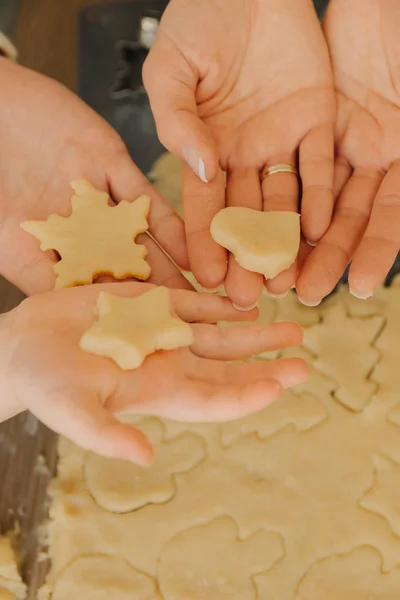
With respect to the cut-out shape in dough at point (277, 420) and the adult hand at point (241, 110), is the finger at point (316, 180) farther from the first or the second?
the cut-out shape in dough at point (277, 420)

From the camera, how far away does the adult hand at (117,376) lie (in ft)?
1.75

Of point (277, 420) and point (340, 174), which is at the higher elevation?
point (340, 174)

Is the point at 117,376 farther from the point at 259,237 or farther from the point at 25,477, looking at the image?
the point at 25,477

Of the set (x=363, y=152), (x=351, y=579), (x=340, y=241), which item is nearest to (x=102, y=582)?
(x=351, y=579)

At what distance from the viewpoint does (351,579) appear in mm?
840

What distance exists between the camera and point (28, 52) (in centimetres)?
141

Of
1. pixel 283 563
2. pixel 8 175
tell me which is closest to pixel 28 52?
pixel 8 175

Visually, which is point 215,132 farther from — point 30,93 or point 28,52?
point 28,52

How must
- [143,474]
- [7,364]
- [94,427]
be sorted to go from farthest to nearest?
[143,474] < [7,364] < [94,427]

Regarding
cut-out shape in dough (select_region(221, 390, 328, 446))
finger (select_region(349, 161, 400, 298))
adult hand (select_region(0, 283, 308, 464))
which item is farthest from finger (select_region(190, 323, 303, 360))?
cut-out shape in dough (select_region(221, 390, 328, 446))

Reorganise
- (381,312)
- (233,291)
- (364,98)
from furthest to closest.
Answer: (381,312) → (364,98) → (233,291)

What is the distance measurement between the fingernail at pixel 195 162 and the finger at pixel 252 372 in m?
0.28

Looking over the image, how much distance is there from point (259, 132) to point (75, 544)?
0.64 meters

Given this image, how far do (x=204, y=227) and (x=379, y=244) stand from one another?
8.3 inches
